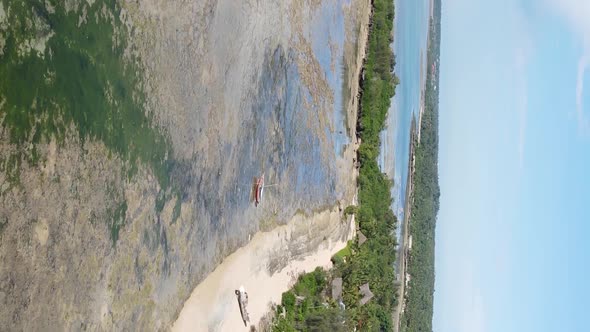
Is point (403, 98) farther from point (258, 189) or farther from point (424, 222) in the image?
point (258, 189)

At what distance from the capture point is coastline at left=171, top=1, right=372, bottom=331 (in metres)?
17.4

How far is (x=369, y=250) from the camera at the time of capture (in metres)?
31.8

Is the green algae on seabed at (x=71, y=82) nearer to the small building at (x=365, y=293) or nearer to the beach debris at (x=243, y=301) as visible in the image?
the beach debris at (x=243, y=301)

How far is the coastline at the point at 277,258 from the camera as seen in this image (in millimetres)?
17391

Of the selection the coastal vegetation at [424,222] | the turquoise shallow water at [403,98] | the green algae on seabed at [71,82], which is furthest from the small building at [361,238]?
the green algae on seabed at [71,82]

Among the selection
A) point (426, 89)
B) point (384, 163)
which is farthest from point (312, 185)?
point (426, 89)

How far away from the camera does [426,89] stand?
52250 mm

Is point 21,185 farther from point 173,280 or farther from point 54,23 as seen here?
point 173,280

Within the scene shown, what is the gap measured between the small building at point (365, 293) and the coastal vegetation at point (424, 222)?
11772 millimetres

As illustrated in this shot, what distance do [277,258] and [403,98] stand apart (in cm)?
2515

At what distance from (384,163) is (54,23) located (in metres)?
28.1

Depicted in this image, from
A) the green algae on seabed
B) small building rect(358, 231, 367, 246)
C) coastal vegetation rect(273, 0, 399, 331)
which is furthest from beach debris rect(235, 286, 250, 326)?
small building rect(358, 231, 367, 246)

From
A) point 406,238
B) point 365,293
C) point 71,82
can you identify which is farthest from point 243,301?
point 406,238

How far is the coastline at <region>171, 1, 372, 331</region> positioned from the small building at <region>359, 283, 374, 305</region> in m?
2.46
